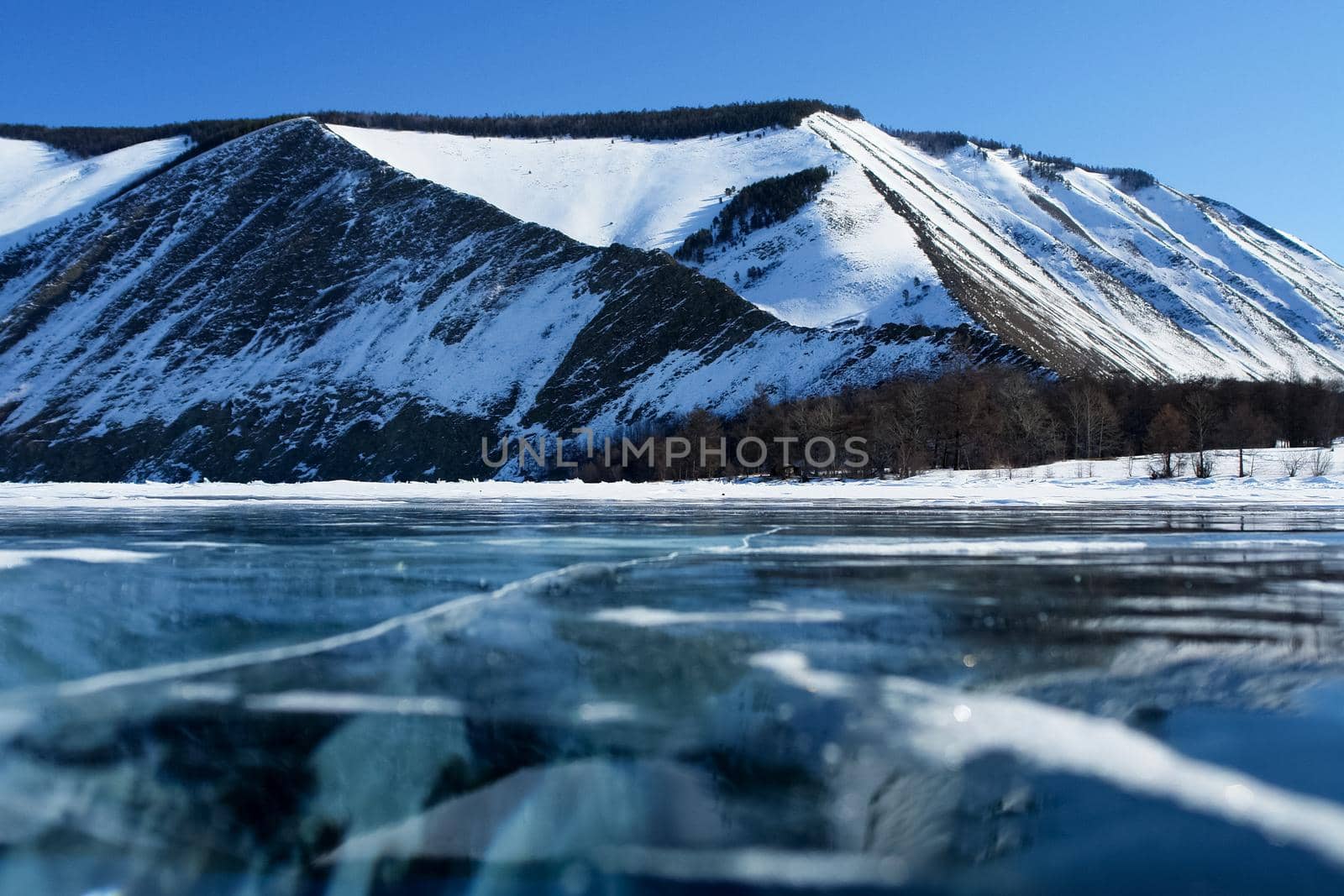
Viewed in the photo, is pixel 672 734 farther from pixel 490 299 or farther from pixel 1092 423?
pixel 490 299

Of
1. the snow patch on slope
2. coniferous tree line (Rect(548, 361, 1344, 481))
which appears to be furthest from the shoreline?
the snow patch on slope

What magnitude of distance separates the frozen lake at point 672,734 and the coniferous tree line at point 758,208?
376ft

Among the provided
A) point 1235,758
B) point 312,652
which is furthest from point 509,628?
point 1235,758

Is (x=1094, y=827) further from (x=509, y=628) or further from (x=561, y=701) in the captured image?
(x=509, y=628)

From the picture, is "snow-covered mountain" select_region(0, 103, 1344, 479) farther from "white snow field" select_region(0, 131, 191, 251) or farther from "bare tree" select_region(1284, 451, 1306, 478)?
"bare tree" select_region(1284, 451, 1306, 478)

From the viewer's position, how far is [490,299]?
108 metres

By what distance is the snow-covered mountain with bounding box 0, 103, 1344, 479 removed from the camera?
92.6 meters

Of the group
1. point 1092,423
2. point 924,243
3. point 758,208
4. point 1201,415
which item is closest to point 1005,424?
point 1092,423

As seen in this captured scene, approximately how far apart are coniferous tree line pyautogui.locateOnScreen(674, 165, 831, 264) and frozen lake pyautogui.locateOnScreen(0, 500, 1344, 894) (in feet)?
376

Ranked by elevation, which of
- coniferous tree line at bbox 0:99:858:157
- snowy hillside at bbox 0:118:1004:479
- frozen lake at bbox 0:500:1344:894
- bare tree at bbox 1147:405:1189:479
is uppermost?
coniferous tree line at bbox 0:99:858:157

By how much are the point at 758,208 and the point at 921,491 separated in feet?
324

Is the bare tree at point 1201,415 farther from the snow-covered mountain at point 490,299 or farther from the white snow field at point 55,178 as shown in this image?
the white snow field at point 55,178

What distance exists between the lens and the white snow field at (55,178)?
458ft

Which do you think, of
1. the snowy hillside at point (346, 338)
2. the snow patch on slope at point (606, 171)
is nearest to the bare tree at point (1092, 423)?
the snowy hillside at point (346, 338)
